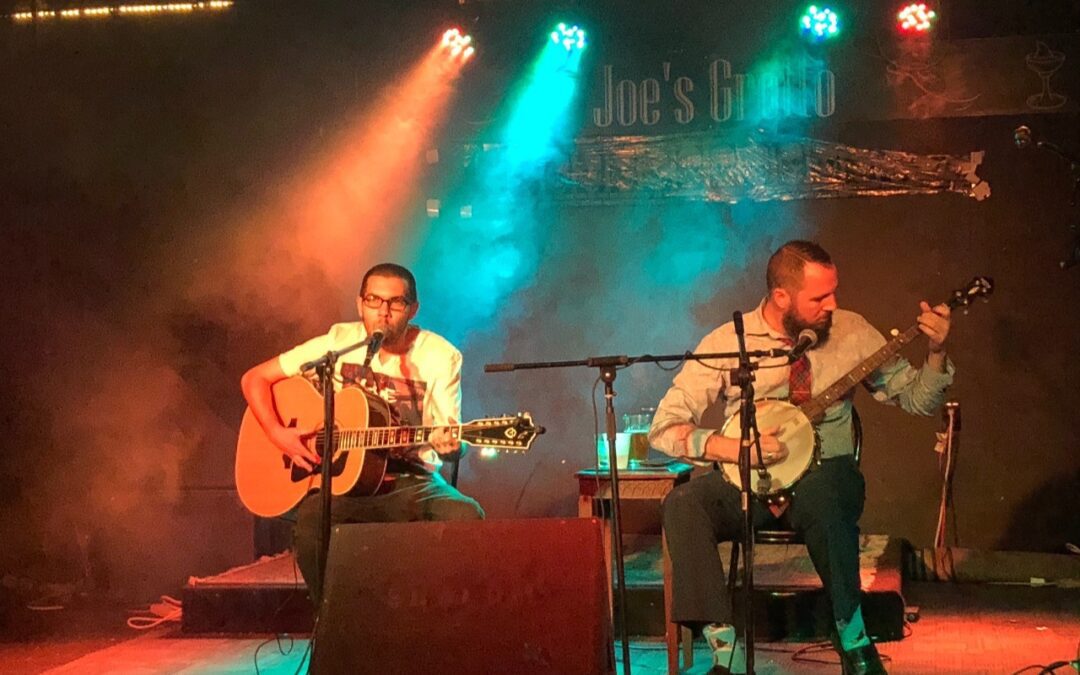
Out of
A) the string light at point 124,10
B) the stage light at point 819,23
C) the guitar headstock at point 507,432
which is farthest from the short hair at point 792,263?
the string light at point 124,10

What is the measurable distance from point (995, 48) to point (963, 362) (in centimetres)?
176

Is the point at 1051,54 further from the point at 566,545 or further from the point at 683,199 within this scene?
the point at 566,545

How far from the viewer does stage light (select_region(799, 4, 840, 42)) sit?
6410 mm

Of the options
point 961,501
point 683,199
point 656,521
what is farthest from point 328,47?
point 961,501

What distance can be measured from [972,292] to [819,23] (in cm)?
293

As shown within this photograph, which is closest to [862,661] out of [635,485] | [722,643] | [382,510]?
[722,643]

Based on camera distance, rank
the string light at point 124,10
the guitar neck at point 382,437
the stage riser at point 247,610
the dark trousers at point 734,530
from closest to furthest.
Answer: the dark trousers at point 734,530, the guitar neck at point 382,437, the stage riser at point 247,610, the string light at point 124,10

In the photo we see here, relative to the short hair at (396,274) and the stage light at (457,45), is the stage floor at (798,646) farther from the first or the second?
the stage light at (457,45)

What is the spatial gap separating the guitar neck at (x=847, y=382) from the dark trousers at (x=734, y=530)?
0.68 ft

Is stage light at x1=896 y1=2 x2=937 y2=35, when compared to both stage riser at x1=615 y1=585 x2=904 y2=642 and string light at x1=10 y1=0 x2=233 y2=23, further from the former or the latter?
string light at x1=10 y1=0 x2=233 y2=23

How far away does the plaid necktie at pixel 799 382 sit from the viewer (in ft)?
14.2

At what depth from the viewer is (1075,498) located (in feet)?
20.1

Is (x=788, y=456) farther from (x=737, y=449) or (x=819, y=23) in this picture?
(x=819, y=23)

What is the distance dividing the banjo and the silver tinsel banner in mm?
2379
